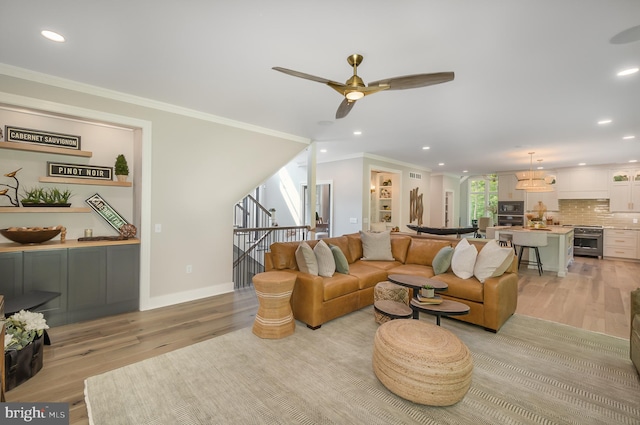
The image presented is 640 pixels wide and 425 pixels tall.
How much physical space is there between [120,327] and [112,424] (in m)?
1.73

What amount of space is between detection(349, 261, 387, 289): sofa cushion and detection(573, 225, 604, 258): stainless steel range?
804 centimetres

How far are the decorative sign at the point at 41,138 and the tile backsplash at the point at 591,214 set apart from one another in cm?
1229

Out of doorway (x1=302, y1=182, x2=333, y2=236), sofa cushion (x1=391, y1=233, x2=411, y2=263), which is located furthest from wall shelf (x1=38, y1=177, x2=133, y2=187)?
doorway (x1=302, y1=182, x2=333, y2=236)

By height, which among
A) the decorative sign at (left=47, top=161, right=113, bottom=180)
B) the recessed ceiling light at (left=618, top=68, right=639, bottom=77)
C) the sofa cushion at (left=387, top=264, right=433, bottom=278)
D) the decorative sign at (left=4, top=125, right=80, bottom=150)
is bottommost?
the sofa cushion at (left=387, top=264, right=433, bottom=278)

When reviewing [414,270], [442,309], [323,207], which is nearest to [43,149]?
[442,309]

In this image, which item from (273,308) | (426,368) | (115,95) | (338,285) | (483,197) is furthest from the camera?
(483,197)

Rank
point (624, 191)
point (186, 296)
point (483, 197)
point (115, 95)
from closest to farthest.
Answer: point (115, 95) → point (186, 296) → point (624, 191) → point (483, 197)

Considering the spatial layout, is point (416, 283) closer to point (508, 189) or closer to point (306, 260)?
point (306, 260)

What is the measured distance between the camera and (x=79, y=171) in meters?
3.58

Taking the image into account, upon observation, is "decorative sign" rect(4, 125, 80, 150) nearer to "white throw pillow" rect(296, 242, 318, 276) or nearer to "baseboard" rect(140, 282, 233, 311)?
"baseboard" rect(140, 282, 233, 311)

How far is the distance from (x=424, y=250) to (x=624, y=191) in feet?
26.2

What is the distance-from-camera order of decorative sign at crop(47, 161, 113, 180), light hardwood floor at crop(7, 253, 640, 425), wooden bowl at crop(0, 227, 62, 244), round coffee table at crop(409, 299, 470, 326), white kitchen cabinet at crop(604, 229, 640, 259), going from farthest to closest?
white kitchen cabinet at crop(604, 229, 640, 259), decorative sign at crop(47, 161, 113, 180), wooden bowl at crop(0, 227, 62, 244), round coffee table at crop(409, 299, 470, 326), light hardwood floor at crop(7, 253, 640, 425)

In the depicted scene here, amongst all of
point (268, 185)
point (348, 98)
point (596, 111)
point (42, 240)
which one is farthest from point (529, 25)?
point (268, 185)

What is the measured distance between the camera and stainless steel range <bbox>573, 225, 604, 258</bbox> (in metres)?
8.08
